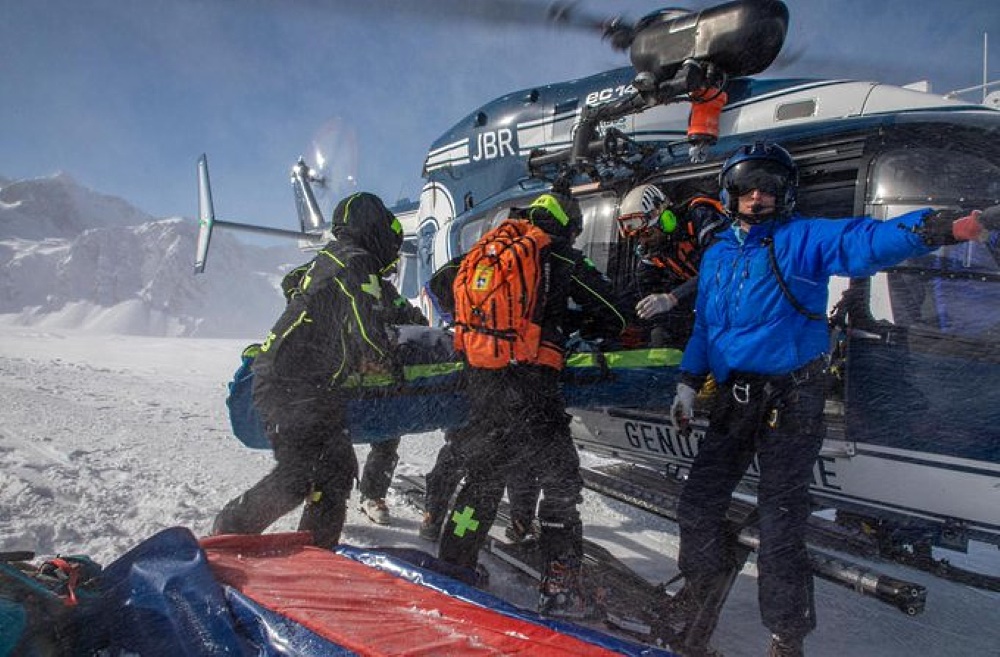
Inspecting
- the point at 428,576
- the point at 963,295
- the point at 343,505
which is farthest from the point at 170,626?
the point at 963,295

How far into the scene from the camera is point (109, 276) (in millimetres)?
50406

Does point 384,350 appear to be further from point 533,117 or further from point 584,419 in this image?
point 533,117

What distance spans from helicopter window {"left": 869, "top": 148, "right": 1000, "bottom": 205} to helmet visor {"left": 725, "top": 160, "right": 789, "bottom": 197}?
3.20 ft

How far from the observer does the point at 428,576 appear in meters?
1.92

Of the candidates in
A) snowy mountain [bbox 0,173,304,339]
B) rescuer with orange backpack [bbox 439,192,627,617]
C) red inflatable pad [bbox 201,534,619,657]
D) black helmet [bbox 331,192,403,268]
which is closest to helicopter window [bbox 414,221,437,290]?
black helmet [bbox 331,192,403,268]

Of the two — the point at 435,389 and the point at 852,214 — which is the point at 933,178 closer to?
the point at 852,214

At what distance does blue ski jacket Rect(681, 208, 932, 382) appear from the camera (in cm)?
188

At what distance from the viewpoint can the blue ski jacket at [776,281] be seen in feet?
6.16

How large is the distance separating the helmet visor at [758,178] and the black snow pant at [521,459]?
1103 mm

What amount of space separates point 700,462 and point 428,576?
4.08 ft

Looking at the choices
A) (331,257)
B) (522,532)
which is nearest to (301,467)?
(331,257)

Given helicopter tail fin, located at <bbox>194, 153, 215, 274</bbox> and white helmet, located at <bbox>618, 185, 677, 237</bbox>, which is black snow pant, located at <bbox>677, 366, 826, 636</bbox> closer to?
white helmet, located at <bbox>618, 185, 677, 237</bbox>

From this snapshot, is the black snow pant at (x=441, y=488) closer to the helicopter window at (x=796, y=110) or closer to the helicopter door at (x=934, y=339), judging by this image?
the helicopter door at (x=934, y=339)

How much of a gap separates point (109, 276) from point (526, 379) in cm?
5939
